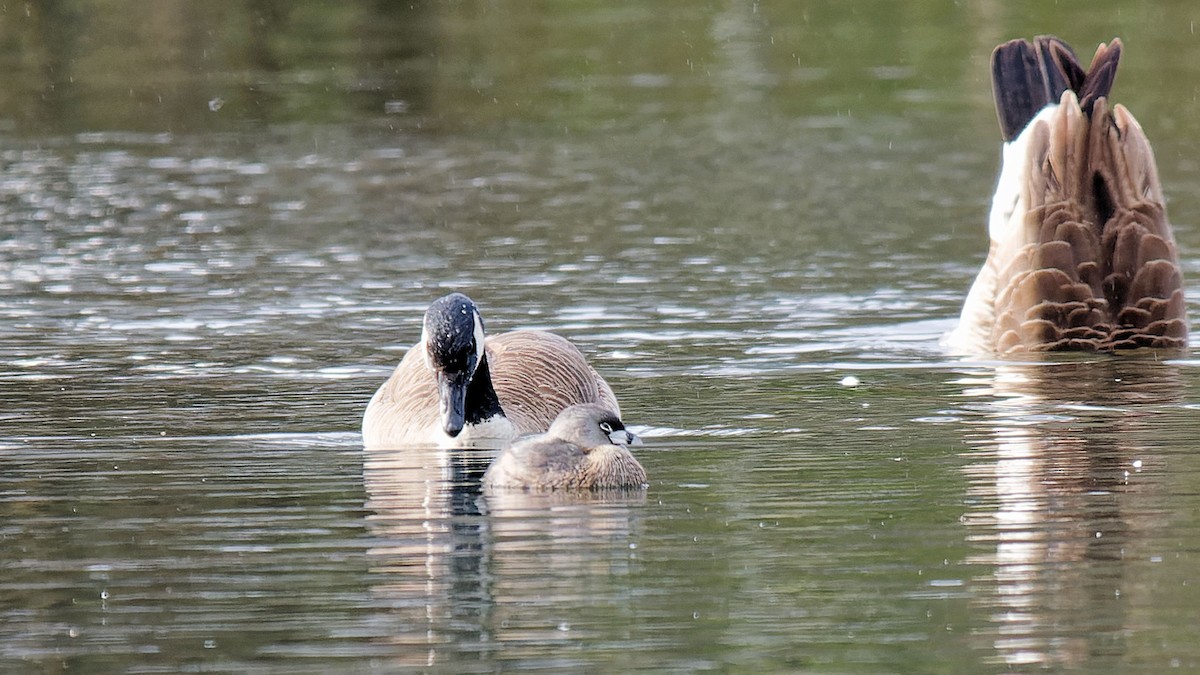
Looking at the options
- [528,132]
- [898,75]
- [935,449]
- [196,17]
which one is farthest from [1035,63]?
[196,17]

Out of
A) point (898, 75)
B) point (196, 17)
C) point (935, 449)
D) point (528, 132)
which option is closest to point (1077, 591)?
point (935, 449)

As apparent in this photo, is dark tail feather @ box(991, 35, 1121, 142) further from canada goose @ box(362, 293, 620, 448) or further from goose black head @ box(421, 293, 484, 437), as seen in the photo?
goose black head @ box(421, 293, 484, 437)

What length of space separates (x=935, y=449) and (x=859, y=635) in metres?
3.92

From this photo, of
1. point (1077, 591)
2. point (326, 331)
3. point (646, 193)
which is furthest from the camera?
point (646, 193)

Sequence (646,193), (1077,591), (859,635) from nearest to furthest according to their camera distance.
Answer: (859,635) → (1077,591) → (646,193)

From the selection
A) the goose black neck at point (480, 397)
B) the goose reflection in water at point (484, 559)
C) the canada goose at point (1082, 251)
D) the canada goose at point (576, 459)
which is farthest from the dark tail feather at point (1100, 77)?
the goose reflection in water at point (484, 559)

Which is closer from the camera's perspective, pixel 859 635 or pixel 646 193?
pixel 859 635

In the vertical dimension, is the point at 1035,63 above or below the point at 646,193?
above

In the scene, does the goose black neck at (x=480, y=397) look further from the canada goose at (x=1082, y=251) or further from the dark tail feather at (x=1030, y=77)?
the dark tail feather at (x=1030, y=77)

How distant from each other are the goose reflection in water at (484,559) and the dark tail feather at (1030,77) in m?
5.83

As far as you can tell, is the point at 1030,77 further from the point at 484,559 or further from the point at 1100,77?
the point at 484,559

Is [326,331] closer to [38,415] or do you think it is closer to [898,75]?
[38,415]

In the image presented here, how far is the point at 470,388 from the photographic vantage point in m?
12.4

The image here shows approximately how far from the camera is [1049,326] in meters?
15.2
